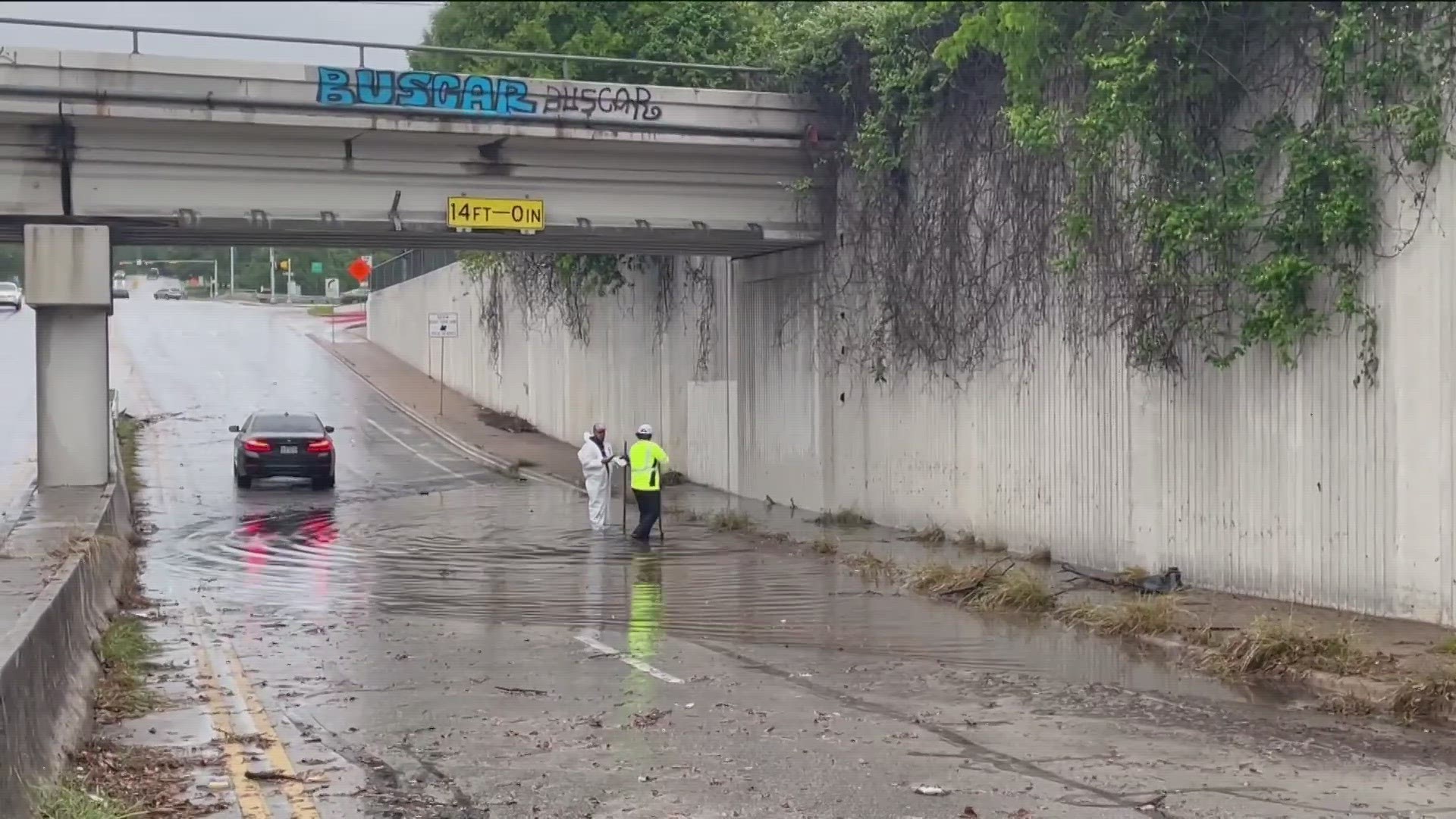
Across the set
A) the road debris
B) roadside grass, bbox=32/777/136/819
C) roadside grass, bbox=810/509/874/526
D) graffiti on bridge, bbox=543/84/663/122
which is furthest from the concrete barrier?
roadside grass, bbox=810/509/874/526

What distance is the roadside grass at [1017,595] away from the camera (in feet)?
48.4

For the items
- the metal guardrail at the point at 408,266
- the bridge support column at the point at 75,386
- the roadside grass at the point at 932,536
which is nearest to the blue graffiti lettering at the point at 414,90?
the bridge support column at the point at 75,386

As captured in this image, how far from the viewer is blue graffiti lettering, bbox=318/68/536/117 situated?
20828mm

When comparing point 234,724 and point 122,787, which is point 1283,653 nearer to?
point 234,724

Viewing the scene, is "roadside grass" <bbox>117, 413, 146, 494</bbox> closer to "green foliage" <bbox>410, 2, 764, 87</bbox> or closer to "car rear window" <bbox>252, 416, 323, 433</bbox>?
"car rear window" <bbox>252, 416, 323, 433</bbox>

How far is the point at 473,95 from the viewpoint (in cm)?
2144

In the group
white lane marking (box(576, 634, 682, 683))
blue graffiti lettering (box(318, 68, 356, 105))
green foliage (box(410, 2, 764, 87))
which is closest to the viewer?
white lane marking (box(576, 634, 682, 683))

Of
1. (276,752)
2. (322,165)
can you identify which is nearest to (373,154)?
(322,165)

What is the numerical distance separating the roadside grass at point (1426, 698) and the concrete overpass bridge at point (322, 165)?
536 inches

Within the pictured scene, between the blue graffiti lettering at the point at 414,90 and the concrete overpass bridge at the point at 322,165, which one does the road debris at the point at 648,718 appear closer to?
the concrete overpass bridge at the point at 322,165

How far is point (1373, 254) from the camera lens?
13219 millimetres

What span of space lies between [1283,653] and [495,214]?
13.9 meters

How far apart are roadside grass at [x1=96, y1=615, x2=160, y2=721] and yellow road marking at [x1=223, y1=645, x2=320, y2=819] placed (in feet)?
2.04

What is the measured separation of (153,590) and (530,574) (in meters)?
3.98
